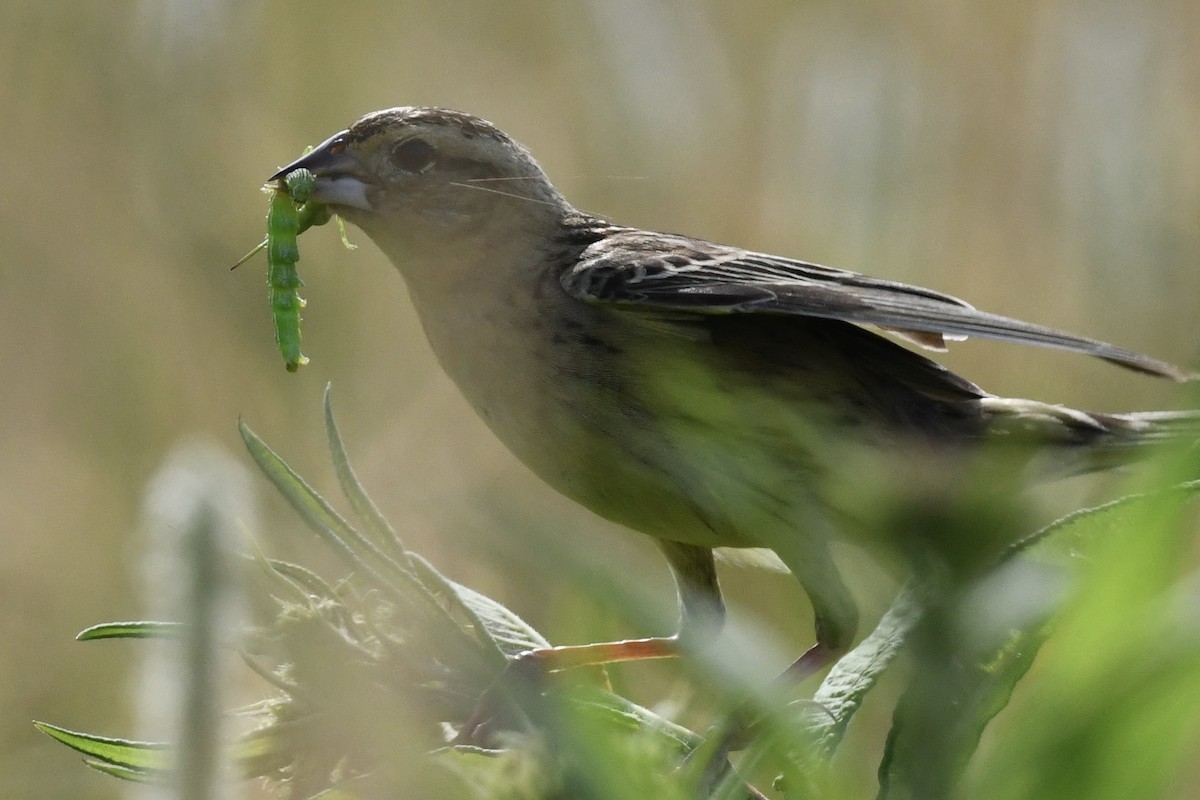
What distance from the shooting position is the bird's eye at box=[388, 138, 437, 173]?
8.46 feet

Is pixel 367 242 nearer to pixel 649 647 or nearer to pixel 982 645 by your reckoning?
pixel 649 647

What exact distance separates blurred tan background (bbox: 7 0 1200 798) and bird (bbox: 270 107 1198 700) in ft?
0.61

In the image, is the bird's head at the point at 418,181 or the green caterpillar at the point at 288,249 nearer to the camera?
the green caterpillar at the point at 288,249

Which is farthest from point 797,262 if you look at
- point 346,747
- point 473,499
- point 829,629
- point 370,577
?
point 473,499

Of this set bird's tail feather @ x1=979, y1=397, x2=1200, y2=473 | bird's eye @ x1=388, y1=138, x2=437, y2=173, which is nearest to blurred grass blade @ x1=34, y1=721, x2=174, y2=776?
bird's eye @ x1=388, y1=138, x2=437, y2=173

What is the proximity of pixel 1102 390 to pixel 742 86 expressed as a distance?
2354 millimetres

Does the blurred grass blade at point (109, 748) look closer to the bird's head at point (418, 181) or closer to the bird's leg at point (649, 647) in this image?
the bird's leg at point (649, 647)

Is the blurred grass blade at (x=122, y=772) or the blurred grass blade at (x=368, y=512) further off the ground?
the blurred grass blade at (x=368, y=512)

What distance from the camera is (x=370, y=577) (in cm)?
125

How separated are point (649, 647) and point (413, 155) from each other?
3.34 ft

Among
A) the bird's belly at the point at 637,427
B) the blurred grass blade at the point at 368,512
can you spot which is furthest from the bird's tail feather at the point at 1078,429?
the blurred grass blade at the point at 368,512

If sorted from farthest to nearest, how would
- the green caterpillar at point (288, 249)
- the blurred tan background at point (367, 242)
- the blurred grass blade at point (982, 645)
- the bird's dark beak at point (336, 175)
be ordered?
the blurred tan background at point (367, 242)
the bird's dark beak at point (336, 175)
the green caterpillar at point (288, 249)
the blurred grass blade at point (982, 645)

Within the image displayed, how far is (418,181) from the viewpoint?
2576 millimetres

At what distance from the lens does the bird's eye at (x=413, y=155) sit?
2.58 m
